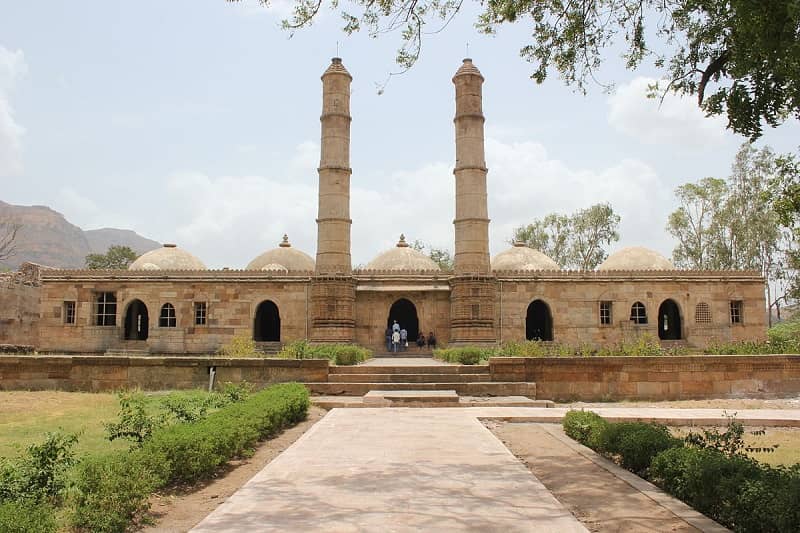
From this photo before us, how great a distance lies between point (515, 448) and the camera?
7840mm

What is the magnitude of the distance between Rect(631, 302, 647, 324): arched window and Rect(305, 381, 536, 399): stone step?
33.1 feet

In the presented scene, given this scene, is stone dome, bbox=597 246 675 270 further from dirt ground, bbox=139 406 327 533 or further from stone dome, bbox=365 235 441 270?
dirt ground, bbox=139 406 327 533

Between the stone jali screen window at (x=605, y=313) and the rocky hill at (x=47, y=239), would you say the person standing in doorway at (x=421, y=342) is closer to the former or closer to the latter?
the stone jali screen window at (x=605, y=313)

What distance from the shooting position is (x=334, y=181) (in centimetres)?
2055

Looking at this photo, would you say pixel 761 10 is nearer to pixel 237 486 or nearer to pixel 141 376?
pixel 237 486

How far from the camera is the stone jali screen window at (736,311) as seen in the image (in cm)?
2197

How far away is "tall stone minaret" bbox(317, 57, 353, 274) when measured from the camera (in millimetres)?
20406

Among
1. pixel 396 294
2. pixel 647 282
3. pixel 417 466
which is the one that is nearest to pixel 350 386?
pixel 417 466

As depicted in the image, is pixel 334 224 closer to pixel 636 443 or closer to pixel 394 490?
pixel 636 443

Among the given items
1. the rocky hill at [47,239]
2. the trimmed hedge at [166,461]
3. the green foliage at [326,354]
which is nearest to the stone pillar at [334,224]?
the green foliage at [326,354]

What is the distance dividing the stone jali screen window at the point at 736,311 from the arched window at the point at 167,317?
58.1 ft

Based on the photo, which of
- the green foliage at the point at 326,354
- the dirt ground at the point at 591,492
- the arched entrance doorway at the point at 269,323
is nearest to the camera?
the dirt ground at the point at 591,492

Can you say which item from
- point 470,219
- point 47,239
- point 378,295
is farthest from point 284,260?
point 47,239

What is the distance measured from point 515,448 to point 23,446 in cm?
550
